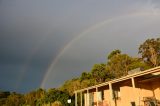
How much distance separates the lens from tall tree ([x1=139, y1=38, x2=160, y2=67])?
5305 centimetres

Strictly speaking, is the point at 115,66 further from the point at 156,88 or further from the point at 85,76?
the point at 156,88

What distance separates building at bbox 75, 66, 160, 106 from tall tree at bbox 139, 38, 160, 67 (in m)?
27.0

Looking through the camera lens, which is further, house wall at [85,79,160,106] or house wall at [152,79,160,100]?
house wall at [152,79,160,100]

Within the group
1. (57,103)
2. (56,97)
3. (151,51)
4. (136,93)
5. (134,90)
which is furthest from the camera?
(151,51)

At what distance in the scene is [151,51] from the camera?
54156mm

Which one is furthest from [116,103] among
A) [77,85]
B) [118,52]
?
[118,52]

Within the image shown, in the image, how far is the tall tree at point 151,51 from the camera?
5305 cm

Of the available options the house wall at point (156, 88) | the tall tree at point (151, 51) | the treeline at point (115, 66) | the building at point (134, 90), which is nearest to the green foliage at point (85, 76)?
the treeline at point (115, 66)

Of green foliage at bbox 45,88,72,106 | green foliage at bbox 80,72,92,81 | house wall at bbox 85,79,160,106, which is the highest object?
green foliage at bbox 80,72,92,81

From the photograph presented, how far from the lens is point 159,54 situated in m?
53.2

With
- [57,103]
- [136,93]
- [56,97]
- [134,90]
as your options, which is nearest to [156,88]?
[136,93]

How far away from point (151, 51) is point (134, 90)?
1494 inches

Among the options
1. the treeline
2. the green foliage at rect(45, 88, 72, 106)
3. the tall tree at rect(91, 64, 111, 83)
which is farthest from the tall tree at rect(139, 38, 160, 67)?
the green foliage at rect(45, 88, 72, 106)

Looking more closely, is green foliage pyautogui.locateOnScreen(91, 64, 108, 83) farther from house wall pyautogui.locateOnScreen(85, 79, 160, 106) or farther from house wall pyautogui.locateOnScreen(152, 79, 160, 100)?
house wall pyautogui.locateOnScreen(152, 79, 160, 100)
